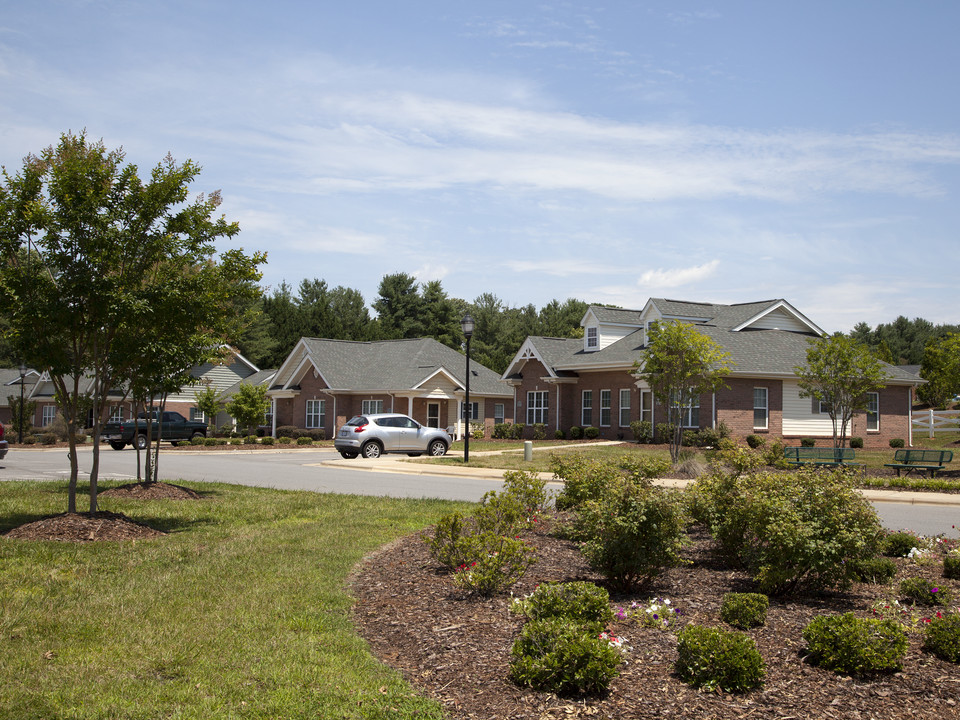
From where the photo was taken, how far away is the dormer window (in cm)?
4178

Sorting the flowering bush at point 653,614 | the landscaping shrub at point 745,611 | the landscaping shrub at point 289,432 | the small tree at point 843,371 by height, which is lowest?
the landscaping shrub at point 289,432

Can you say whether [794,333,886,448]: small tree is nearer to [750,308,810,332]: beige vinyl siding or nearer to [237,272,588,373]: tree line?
[750,308,810,332]: beige vinyl siding

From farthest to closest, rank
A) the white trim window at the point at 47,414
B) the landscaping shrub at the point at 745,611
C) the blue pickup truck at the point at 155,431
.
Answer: the white trim window at the point at 47,414, the blue pickup truck at the point at 155,431, the landscaping shrub at the point at 745,611

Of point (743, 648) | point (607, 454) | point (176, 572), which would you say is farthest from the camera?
point (607, 454)

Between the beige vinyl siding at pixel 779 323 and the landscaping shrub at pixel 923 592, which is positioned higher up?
the beige vinyl siding at pixel 779 323

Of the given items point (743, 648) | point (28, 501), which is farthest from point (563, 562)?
point (28, 501)

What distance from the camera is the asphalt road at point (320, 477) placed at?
1547 cm

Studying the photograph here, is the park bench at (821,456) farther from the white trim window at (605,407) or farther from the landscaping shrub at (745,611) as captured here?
the landscaping shrub at (745,611)

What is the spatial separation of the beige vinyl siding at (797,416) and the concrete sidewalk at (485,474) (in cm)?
1356

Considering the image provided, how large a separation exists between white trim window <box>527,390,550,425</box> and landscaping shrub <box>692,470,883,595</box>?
34.2m

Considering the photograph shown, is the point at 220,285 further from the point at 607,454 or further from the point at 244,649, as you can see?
the point at 607,454

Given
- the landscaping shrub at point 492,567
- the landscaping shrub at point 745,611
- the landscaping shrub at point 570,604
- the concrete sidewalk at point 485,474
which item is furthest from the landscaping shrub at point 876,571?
the concrete sidewalk at point 485,474

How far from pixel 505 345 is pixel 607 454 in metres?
44.4

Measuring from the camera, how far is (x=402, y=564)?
908cm
